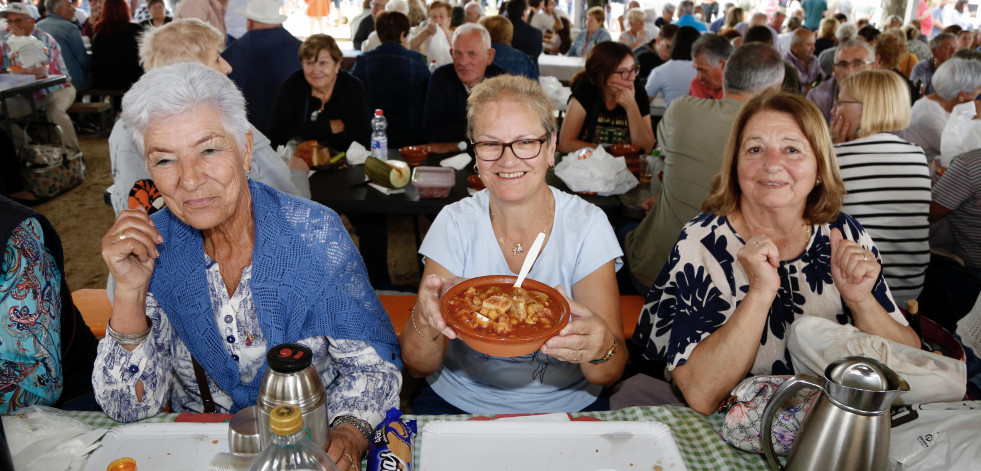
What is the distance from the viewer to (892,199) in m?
2.94

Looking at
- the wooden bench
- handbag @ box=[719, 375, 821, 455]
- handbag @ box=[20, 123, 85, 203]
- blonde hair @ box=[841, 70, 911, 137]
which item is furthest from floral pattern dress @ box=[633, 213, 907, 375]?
handbag @ box=[20, 123, 85, 203]

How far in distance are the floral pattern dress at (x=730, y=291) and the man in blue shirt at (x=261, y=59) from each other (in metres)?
3.91

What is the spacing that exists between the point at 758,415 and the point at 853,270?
22.7 inches

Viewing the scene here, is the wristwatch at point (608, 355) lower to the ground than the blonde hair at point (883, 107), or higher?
lower

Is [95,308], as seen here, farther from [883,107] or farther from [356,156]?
[883,107]

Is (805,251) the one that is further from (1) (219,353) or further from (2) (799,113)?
(1) (219,353)

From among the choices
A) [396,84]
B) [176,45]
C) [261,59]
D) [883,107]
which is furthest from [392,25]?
[883,107]

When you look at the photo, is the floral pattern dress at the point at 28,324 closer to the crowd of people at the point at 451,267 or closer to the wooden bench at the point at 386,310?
the crowd of people at the point at 451,267

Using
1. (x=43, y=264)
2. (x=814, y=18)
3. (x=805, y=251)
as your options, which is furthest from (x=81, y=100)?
(x=814, y=18)

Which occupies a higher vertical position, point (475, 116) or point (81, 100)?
point (475, 116)

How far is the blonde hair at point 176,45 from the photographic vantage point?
9.78 ft

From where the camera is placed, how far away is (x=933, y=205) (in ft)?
11.0

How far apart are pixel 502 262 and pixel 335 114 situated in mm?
2938

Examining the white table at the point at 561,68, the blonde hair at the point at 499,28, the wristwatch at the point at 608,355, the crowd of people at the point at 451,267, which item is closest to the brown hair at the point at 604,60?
the crowd of people at the point at 451,267
